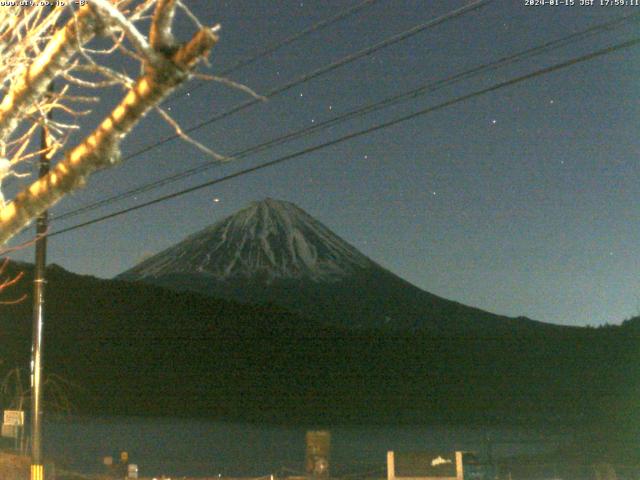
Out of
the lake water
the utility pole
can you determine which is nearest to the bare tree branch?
the utility pole

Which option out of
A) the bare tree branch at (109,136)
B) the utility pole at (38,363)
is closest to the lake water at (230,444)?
the utility pole at (38,363)

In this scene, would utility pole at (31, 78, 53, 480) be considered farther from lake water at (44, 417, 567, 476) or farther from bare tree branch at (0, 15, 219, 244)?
lake water at (44, 417, 567, 476)

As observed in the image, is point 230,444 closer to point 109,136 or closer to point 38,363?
point 38,363

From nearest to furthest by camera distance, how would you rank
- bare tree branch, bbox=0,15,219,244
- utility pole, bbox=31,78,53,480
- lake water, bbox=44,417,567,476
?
1. bare tree branch, bbox=0,15,219,244
2. utility pole, bbox=31,78,53,480
3. lake water, bbox=44,417,567,476

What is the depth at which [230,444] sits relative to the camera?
66.6m

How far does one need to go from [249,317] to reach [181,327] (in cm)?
1537

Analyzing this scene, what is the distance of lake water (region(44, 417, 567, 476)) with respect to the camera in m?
41.0

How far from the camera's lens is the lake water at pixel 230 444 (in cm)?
4105

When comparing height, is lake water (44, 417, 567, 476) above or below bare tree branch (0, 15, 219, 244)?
below

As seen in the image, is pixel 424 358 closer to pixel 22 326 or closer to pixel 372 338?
pixel 372 338

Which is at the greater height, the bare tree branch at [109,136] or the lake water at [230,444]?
the bare tree branch at [109,136]

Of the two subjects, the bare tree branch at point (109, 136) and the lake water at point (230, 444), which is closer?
the bare tree branch at point (109, 136)

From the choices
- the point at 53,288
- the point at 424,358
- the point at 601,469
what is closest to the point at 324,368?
the point at 424,358

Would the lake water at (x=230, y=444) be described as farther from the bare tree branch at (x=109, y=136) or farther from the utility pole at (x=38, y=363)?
the bare tree branch at (x=109, y=136)
